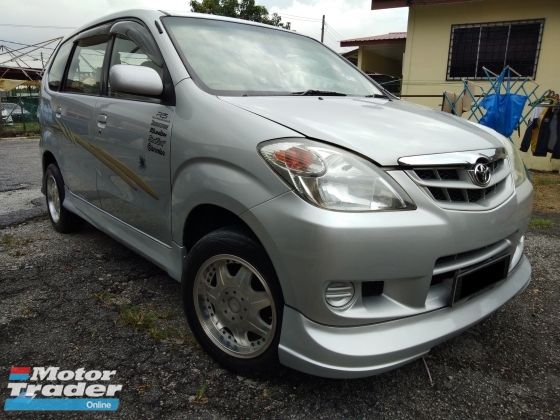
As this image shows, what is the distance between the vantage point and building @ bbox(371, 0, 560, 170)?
8.30 m

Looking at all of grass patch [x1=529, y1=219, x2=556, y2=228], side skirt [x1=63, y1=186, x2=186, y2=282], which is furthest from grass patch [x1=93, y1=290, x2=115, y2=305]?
grass patch [x1=529, y1=219, x2=556, y2=228]

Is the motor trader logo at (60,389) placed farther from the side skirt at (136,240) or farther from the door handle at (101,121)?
the door handle at (101,121)

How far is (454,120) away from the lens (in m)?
2.30

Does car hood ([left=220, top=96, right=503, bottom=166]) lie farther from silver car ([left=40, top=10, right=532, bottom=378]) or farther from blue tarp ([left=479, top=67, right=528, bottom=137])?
blue tarp ([left=479, top=67, right=528, bottom=137])

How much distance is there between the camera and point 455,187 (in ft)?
5.53

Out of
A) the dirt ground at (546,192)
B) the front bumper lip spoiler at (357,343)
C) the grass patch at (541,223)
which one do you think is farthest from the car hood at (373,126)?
the dirt ground at (546,192)

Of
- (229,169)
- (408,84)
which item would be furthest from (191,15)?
(408,84)

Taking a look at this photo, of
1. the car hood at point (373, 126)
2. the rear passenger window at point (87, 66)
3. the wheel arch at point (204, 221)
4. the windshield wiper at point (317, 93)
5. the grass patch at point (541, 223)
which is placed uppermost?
the rear passenger window at point (87, 66)

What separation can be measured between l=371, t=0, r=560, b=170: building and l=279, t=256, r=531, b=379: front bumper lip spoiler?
7835mm

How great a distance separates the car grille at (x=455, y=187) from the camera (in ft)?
5.38

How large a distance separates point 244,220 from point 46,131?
2.95 meters

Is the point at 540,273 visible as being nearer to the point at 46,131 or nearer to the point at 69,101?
the point at 69,101

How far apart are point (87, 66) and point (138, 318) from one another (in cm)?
198

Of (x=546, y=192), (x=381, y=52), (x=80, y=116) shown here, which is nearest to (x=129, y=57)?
(x=80, y=116)
